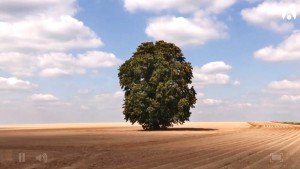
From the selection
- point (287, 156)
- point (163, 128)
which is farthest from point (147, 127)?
point (287, 156)

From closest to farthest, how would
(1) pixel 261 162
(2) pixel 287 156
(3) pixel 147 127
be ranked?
(1) pixel 261 162
(2) pixel 287 156
(3) pixel 147 127

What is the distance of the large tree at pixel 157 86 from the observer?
6100cm

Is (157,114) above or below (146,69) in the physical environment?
below


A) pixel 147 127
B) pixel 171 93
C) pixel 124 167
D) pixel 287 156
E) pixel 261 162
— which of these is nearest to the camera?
pixel 124 167

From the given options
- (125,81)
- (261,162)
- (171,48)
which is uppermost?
(171,48)

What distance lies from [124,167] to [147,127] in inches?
1898

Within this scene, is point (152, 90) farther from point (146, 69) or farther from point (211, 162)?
point (211, 162)

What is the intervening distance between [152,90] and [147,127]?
256 inches

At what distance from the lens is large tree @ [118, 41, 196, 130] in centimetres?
6100

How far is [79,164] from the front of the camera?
62.7 ft

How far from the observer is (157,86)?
6150 cm

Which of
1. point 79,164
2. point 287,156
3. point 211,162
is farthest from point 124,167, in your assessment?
point 287,156

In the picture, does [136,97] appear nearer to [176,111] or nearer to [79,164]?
[176,111]

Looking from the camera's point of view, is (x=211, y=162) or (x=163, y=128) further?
(x=163, y=128)
